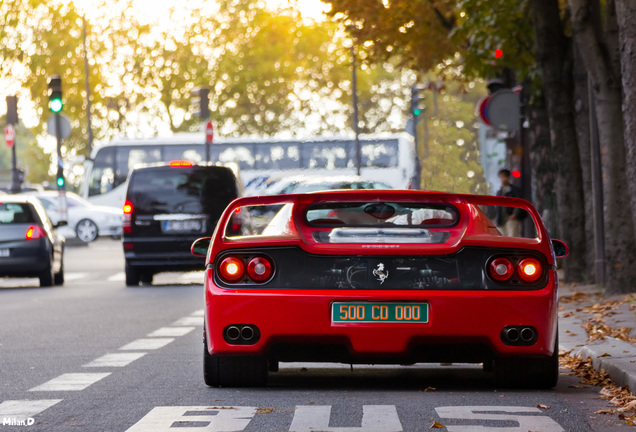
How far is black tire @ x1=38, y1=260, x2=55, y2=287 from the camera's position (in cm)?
2244

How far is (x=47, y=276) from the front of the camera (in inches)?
888

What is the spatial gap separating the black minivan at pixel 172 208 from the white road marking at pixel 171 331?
7870 mm

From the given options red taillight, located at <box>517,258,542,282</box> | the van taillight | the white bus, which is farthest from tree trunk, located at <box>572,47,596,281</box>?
the white bus

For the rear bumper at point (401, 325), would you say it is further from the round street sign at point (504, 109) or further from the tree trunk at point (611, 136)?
the round street sign at point (504, 109)

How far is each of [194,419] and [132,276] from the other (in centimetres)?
1500

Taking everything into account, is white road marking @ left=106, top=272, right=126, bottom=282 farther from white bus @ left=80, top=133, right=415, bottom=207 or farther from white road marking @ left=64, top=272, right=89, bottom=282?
white bus @ left=80, top=133, right=415, bottom=207

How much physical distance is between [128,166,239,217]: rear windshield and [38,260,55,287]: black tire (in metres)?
1.92

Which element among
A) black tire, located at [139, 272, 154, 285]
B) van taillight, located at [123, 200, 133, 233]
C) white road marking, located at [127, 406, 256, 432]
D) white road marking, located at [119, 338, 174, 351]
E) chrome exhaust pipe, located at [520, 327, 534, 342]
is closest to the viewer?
white road marking, located at [127, 406, 256, 432]

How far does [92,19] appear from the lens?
215 ft

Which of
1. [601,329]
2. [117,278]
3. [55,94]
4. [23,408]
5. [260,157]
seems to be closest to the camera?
[23,408]

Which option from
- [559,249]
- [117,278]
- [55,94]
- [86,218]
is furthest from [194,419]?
[86,218]

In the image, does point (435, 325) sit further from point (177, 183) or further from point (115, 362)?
point (177, 183)

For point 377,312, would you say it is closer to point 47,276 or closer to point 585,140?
point 585,140

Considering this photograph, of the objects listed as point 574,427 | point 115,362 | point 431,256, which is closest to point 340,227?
point 431,256
